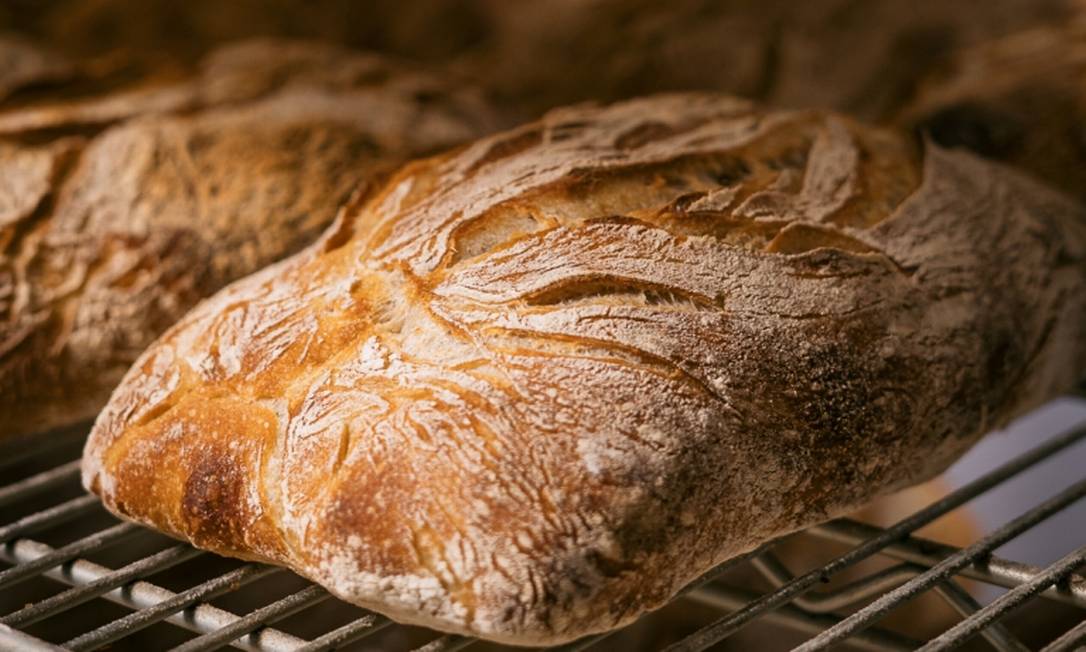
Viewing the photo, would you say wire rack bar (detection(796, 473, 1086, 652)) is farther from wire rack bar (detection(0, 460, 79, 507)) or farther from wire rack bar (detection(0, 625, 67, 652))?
wire rack bar (detection(0, 460, 79, 507))

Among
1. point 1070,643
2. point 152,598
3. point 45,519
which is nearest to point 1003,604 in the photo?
point 1070,643

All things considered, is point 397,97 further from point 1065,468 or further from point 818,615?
point 1065,468

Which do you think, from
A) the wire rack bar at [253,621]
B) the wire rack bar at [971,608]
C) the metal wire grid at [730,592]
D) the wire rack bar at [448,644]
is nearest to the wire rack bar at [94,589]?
the metal wire grid at [730,592]

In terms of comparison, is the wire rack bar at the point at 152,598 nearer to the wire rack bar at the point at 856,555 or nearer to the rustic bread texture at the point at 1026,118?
the wire rack bar at the point at 856,555

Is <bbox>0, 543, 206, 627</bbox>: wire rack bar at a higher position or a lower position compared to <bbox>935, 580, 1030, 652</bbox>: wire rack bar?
higher

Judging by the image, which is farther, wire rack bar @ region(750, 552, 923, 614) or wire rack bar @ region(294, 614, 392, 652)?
wire rack bar @ region(750, 552, 923, 614)

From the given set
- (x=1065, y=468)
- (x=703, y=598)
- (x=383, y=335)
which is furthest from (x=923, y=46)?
(x=383, y=335)

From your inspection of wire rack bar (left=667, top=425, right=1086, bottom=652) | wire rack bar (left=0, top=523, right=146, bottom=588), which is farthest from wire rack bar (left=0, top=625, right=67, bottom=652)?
wire rack bar (left=667, top=425, right=1086, bottom=652)

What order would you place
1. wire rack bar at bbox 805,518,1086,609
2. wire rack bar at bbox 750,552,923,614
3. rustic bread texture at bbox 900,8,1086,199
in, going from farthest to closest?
rustic bread texture at bbox 900,8,1086,199 < wire rack bar at bbox 750,552,923,614 < wire rack bar at bbox 805,518,1086,609

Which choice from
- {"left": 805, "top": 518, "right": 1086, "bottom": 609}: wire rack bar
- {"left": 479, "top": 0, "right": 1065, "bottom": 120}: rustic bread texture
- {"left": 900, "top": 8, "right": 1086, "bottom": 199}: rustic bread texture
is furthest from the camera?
{"left": 479, "top": 0, "right": 1065, "bottom": 120}: rustic bread texture
